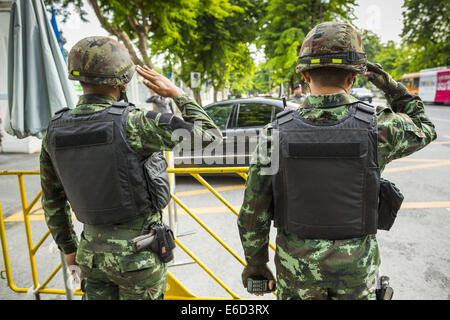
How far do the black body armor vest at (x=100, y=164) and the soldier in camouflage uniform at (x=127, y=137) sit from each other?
4 centimetres

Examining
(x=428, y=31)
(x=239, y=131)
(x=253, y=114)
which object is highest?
(x=428, y=31)

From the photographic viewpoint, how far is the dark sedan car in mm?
5652

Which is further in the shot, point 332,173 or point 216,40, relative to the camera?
point 216,40

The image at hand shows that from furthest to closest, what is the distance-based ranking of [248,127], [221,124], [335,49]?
[221,124], [248,127], [335,49]

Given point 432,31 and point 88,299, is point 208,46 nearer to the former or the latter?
point 88,299

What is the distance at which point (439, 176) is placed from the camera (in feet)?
19.7

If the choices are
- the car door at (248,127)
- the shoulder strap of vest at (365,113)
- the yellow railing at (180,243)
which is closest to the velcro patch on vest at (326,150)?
the shoulder strap of vest at (365,113)

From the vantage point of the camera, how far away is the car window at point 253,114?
5707mm

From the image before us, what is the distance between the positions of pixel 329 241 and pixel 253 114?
15.3 feet

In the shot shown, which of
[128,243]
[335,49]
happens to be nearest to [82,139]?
[128,243]

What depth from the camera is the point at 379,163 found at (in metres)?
1.36

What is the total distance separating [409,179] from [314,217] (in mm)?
5567

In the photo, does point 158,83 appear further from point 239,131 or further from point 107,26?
point 107,26

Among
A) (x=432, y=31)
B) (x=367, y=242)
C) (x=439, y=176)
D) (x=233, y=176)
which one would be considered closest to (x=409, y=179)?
(x=439, y=176)
